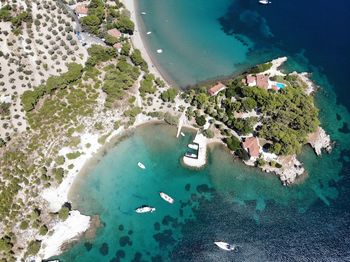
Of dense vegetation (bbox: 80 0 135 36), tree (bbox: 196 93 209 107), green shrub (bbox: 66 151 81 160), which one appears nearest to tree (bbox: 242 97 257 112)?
tree (bbox: 196 93 209 107)

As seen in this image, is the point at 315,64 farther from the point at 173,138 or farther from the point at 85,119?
the point at 85,119

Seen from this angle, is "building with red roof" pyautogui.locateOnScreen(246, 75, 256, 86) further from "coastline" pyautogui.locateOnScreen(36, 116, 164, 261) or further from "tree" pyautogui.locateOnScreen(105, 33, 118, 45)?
"tree" pyautogui.locateOnScreen(105, 33, 118, 45)

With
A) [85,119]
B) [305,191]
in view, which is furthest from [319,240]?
[85,119]

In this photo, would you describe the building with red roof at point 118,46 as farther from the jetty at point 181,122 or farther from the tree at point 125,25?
the jetty at point 181,122

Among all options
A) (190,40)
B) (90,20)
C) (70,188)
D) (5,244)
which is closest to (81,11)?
(90,20)

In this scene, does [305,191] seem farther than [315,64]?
No

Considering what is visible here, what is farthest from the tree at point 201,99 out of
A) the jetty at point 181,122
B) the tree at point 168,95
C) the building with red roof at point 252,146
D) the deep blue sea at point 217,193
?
the building with red roof at point 252,146

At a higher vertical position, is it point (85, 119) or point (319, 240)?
point (85, 119)
